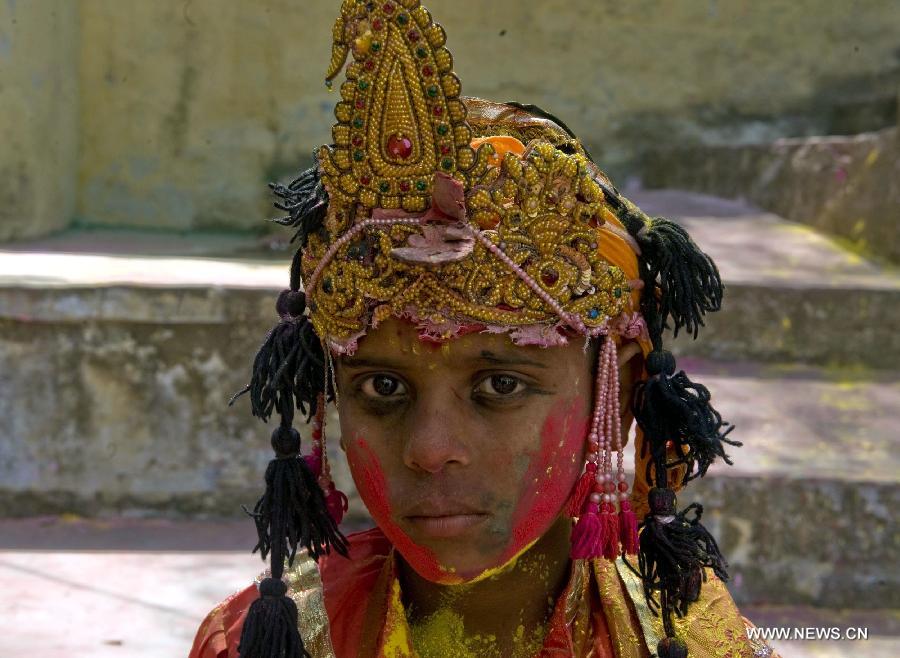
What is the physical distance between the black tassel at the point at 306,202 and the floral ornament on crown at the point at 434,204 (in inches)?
3.5

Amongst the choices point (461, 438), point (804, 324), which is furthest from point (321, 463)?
point (804, 324)

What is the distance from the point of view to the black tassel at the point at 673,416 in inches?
75.8

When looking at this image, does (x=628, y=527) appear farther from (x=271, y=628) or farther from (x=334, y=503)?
(x=271, y=628)

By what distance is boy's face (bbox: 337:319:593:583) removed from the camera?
69.1 inches

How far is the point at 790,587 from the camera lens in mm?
3633

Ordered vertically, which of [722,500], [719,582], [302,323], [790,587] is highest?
[302,323]

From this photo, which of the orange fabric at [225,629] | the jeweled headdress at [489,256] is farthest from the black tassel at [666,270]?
the orange fabric at [225,629]

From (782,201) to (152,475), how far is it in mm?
3700

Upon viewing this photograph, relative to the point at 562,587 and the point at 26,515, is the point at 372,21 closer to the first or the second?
the point at 562,587

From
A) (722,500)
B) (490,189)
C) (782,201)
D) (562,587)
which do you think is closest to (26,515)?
(722,500)

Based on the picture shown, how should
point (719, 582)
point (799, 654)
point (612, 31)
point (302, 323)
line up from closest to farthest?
point (302, 323) < point (719, 582) < point (799, 654) < point (612, 31)

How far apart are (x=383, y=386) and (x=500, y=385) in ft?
0.59

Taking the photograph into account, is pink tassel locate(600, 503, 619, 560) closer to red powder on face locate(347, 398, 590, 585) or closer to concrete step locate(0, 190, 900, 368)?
red powder on face locate(347, 398, 590, 585)

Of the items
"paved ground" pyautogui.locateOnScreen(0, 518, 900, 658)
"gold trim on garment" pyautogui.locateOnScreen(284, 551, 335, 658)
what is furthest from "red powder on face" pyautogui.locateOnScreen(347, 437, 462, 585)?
"paved ground" pyautogui.locateOnScreen(0, 518, 900, 658)
